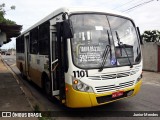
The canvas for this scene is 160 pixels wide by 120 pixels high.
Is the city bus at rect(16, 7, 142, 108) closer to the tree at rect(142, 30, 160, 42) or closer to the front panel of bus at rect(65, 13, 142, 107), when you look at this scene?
the front panel of bus at rect(65, 13, 142, 107)

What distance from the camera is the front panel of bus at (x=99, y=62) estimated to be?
6797 mm

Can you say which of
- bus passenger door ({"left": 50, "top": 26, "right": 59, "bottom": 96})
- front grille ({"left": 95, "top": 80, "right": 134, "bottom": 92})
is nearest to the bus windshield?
front grille ({"left": 95, "top": 80, "right": 134, "bottom": 92})

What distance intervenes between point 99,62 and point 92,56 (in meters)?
0.24

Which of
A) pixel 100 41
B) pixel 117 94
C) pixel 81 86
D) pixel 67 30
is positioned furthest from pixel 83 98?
pixel 67 30

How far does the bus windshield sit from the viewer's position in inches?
275

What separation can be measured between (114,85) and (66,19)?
2.12 metres

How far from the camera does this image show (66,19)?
7.05m

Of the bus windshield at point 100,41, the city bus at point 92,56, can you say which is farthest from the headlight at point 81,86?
the bus windshield at point 100,41

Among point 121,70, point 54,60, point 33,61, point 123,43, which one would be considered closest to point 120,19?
point 123,43

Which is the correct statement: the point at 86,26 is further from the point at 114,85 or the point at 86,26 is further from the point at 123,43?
the point at 114,85

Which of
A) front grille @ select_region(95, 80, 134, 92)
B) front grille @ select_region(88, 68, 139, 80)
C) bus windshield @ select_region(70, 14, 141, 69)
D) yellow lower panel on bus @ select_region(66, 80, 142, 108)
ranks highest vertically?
bus windshield @ select_region(70, 14, 141, 69)

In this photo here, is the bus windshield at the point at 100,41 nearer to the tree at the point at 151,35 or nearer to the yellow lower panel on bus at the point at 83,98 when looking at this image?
the yellow lower panel on bus at the point at 83,98

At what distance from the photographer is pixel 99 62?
A: 278 inches

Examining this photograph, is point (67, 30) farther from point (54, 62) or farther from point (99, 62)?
point (54, 62)
